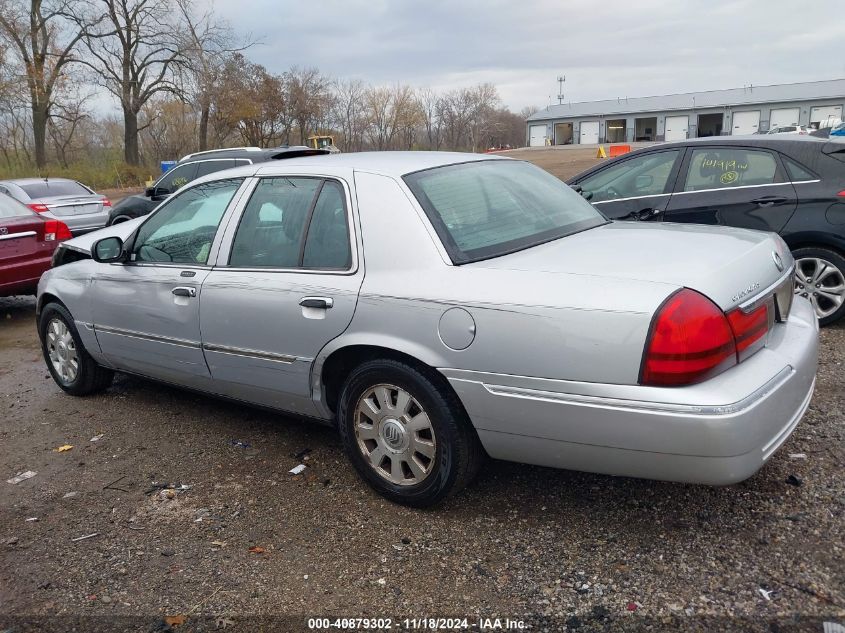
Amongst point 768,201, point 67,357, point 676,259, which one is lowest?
point 67,357

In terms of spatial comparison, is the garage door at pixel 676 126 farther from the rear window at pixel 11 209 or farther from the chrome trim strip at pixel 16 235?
the chrome trim strip at pixel 16 235

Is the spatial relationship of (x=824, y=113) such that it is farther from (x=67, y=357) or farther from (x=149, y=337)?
(x=149, y=337)

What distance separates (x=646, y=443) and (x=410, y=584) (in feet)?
3.47

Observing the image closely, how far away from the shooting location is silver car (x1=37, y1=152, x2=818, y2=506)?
8.25ft

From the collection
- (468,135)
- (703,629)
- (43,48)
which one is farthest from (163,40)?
(703,629)

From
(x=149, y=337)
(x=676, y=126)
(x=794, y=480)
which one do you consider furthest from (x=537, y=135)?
(x=794, y=480)

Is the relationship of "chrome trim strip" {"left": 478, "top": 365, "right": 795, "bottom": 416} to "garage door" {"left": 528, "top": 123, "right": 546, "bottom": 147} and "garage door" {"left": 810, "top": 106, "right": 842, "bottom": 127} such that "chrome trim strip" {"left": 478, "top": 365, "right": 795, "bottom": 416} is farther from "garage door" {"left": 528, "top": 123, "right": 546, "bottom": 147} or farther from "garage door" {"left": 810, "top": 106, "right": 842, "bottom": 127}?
"garage door" {"left": 528, "top": 123, "right": 546, "bottom": 147}

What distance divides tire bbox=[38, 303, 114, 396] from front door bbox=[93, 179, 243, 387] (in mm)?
427

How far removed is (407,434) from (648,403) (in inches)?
43.6

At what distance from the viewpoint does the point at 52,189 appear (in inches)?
490

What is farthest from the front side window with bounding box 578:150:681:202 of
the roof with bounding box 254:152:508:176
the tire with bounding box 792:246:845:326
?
the roof with bounding box 254:152:508:176

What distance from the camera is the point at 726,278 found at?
2.67 metres

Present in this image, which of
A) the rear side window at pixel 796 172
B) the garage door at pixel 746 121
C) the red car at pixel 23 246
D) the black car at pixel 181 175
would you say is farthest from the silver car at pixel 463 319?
the garage door at pixel 746 121

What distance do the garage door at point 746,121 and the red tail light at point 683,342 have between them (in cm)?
6793
